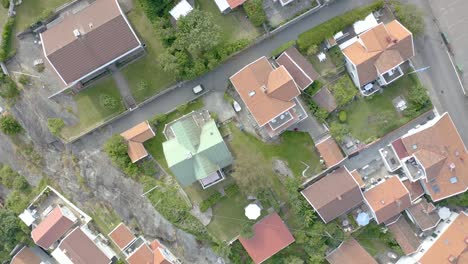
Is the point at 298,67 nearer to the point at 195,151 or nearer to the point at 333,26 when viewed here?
the point at 333,26

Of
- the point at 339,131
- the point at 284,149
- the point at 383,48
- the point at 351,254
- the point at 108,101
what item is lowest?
the point at 351,254

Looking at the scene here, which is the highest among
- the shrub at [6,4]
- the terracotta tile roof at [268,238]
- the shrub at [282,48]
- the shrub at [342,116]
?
the shrub at [6,4]

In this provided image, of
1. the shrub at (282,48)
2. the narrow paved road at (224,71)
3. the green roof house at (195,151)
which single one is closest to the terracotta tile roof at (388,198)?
the green roof house at (195,151)

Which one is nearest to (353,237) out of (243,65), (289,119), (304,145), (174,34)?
(304,145)

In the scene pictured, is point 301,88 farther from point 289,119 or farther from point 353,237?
point 353,237

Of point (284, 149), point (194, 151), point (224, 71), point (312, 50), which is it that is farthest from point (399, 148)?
point (194, 151)

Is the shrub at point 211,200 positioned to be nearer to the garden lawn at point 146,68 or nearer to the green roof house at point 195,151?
the green roof house at point 195,151

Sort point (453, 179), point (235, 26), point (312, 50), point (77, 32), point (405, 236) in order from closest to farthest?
point (77, 32) → point (453, 179) → point (312, 50) → point (235, 26) → point (405, 236)
